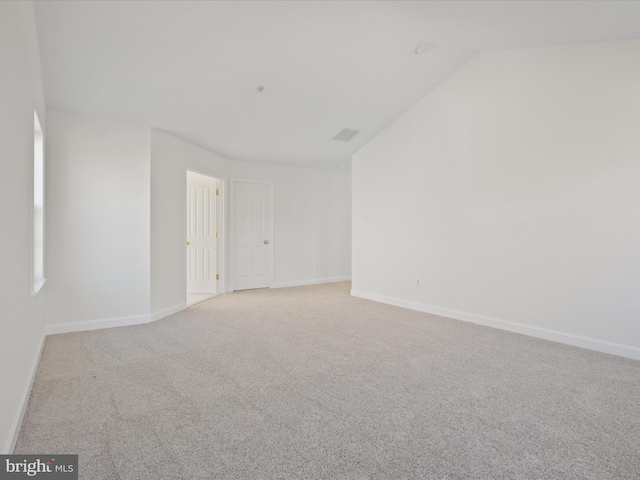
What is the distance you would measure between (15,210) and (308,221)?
5687 mm

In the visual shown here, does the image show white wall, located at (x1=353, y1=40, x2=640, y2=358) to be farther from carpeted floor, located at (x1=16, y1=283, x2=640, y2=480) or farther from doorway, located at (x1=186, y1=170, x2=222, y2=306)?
doorway, located at (x1=186, y1=170, x2=222, y2=306)

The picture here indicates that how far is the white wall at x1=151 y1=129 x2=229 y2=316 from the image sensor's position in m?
4.34

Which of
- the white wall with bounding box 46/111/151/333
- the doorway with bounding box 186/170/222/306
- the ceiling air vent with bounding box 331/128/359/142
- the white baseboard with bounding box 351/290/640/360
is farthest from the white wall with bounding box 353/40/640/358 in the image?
the white wall with bounding box 46/111/151/333

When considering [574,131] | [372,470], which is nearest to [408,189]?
[574,131]

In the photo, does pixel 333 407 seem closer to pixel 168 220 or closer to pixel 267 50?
pixel 267 50

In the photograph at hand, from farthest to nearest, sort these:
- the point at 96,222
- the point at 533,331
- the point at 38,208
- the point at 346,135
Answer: the point at 346,135
the point at 96,222
the point at 533,331
the point at 38,208

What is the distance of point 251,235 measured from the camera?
6781 mm

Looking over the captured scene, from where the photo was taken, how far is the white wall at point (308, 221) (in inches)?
279

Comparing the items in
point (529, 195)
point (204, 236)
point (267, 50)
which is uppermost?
point (267, 50)

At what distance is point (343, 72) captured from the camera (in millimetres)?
4062

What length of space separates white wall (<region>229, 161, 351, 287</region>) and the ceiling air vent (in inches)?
71.9

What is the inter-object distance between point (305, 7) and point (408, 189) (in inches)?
113

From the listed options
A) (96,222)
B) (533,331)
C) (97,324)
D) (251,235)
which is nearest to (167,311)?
(97,324)

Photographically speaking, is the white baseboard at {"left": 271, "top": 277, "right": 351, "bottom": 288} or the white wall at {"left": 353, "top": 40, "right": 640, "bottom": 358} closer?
the white wall at {"left": 353, "top": 40, "right": 640, "bottom": 358}
